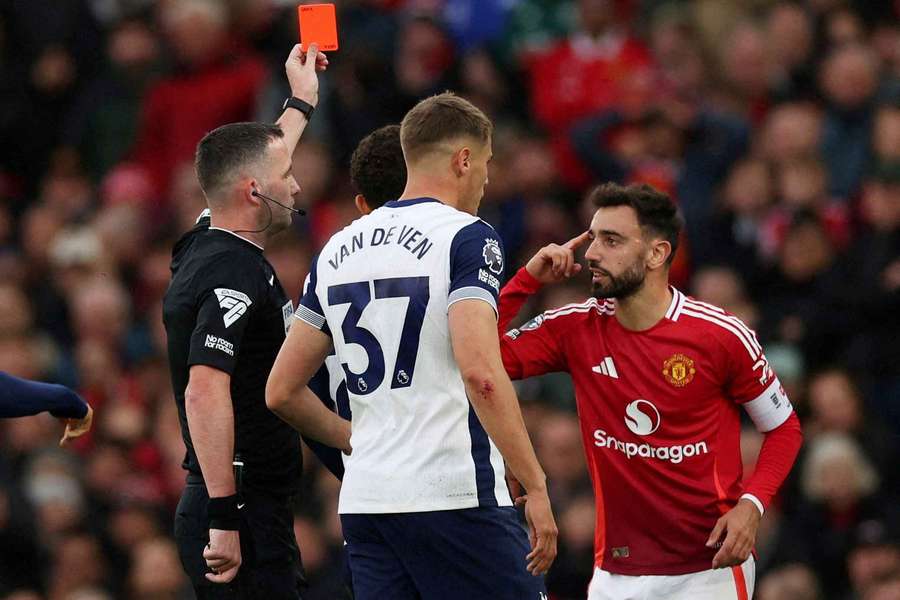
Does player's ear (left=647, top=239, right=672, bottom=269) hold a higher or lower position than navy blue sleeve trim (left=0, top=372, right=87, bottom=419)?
higher

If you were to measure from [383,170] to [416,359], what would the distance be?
3.81 feet

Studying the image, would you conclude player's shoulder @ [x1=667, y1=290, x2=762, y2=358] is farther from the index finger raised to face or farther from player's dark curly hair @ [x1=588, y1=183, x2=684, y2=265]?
the index finger raised to face

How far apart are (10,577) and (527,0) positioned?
217 inches

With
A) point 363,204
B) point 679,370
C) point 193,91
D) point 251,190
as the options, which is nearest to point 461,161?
point 363,204

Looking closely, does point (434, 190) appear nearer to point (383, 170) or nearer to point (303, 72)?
point (383, 170)

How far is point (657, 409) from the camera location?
6.49m

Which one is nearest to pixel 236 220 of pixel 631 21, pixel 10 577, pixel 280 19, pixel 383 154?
pixel 383 154

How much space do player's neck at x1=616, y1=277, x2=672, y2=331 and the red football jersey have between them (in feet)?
0.10

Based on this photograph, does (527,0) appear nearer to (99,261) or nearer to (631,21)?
(631,21)

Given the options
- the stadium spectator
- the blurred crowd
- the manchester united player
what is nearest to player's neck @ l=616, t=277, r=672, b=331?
the manchester united player

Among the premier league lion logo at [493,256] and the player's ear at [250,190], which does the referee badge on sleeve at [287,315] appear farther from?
the premier league lion logo at [493,256]

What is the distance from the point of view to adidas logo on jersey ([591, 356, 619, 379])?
6.58 meters

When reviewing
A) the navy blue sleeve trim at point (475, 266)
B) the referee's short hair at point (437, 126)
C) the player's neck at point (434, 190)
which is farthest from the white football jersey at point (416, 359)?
the referee's short hair at point (437, 126)

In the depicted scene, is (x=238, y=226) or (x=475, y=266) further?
(x=238, y=226)
